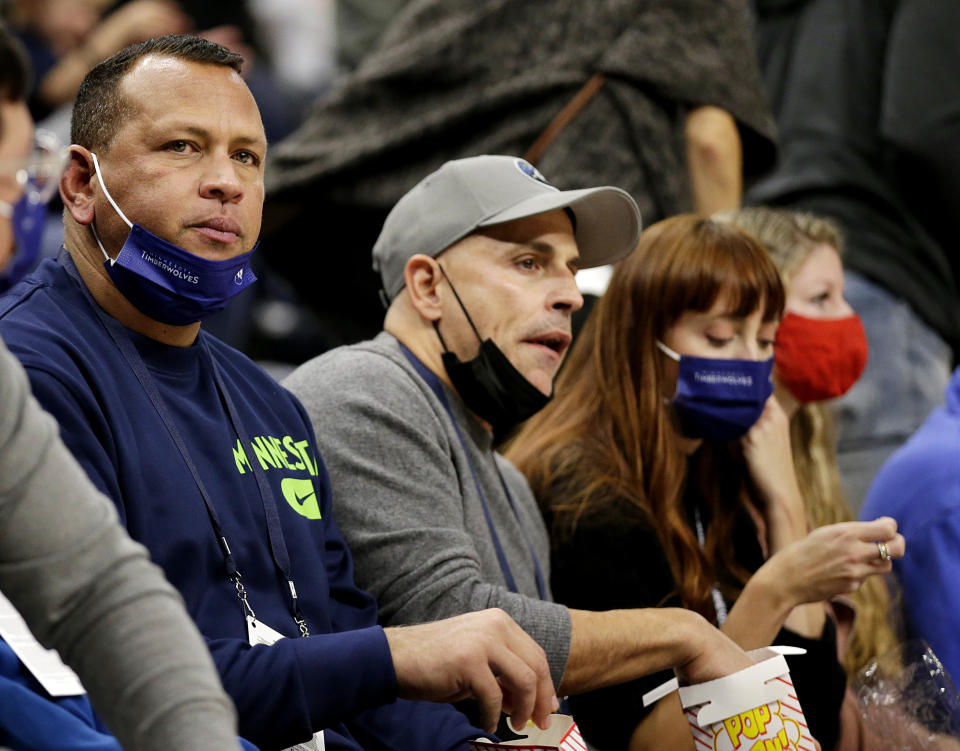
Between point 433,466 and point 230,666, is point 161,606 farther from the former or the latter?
point 433,466

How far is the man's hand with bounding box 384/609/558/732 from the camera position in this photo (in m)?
1.89

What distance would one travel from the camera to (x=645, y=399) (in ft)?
10.4

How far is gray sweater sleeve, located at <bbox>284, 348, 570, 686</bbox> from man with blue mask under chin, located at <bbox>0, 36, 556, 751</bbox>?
10 cm

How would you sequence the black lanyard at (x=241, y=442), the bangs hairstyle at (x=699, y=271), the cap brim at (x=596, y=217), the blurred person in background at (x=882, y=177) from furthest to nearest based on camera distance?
the blurred person in background at (x=882, y=177), the bangs hairstyle at (x=699, y=271), the cap brim at (x=596, y=217), the black lanyard at (x=241, y=442)

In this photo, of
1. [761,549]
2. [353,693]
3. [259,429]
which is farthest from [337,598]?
[761,549]

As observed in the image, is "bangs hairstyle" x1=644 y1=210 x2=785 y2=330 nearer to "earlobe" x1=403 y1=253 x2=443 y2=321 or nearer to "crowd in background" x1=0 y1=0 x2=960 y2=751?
"crowd in background" x1=0 y1=0 x2=960 y2=751

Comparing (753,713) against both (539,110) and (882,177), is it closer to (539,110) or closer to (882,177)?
(539,110)

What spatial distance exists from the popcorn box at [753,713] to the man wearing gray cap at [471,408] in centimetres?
5

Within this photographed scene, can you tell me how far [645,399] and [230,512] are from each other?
1.36 metres

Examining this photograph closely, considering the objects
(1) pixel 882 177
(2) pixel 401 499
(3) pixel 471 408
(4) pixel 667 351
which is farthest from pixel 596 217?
(1) pixel 882 177

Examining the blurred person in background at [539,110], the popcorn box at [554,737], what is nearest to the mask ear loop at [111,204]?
the popcorn box at [554,737]

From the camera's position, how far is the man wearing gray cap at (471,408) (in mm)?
2365

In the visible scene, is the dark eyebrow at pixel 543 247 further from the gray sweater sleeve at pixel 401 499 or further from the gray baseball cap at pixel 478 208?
the gray sweater sleeve at pixel 401 499

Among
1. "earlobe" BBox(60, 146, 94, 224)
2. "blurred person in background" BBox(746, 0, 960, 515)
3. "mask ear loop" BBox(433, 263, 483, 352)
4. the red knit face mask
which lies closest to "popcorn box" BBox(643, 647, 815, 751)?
"mask ear loop" BBox(433, 263, 483, 352)
